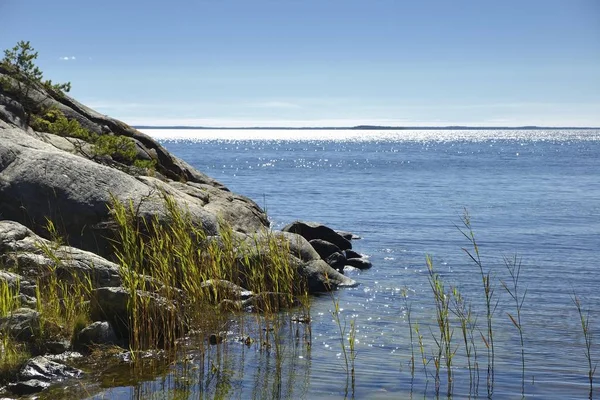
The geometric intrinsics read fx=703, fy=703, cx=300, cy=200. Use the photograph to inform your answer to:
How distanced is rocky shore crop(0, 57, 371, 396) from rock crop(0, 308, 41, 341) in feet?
0.05

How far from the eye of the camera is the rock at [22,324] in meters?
9.50

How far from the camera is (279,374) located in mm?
10203

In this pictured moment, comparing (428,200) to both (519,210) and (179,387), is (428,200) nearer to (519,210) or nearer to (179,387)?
(519,210)

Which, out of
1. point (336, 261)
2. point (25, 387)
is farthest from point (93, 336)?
point (336, 261)

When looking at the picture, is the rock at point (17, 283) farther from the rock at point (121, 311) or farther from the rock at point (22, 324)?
the rock at point (121, 311)

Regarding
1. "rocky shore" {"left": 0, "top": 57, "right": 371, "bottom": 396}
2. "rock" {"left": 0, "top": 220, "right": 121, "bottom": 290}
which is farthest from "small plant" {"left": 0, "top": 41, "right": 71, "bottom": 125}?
"rock" {"left": 0, "top": 220, "right": 121, "bottom": 290}

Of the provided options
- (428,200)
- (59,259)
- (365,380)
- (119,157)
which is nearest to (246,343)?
(365,380)

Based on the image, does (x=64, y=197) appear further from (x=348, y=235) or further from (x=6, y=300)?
(x=348, y=235)

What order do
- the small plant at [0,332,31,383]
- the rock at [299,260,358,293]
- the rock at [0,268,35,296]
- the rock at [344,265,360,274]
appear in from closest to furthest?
the small plant at [0,332,31,383] < the rock at [0,268,35,296] < the rock at [299,260,358,293] < the rock at [344,265,360,274]

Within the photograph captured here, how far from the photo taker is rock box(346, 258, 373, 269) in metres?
21.3

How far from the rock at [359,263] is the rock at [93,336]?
1166 centimetres

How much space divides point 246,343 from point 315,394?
2329 millimetres

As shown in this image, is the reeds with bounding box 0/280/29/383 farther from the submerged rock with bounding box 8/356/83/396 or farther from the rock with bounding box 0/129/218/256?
the rock with bounding box 0/129/218/256

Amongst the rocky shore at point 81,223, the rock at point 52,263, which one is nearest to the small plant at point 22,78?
the rocky shore at point 81,223
